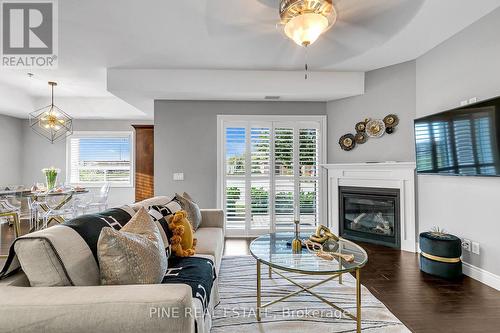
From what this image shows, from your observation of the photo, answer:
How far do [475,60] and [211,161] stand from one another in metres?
3.74

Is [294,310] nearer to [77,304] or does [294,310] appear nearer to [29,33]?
[77,304]

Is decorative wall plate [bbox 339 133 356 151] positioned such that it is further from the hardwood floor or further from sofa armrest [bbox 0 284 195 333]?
sofa armrest [bbox 0 284 195 333]

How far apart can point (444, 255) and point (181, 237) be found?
9.04 ft

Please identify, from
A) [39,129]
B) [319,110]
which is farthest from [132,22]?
[39,129]

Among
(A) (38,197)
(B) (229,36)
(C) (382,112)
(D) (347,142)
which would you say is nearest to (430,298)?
(D) (347,142)

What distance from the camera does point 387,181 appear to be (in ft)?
12.3

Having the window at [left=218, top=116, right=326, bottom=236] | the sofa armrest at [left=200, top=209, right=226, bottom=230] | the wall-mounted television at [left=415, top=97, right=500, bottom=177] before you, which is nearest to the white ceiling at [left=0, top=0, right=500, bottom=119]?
the window at [left=218, top=116, right=326, bottom=236]

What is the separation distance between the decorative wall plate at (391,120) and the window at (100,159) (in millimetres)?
5820

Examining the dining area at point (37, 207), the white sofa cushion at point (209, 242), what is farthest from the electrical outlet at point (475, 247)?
the dining area at point (37, 207)

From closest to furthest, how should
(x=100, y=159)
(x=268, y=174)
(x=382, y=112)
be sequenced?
(x=382, y=112)
(x=268, y=174)
(x=100, y=159)

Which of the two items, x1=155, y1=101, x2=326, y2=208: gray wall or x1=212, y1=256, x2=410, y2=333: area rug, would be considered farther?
x1=155, y1=101, x2=326, y2=208: gray wall

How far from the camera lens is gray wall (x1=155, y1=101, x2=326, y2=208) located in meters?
4.35

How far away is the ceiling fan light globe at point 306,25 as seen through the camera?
2057mm

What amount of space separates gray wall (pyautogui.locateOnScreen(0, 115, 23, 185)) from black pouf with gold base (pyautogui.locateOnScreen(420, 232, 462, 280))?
27.4ft
